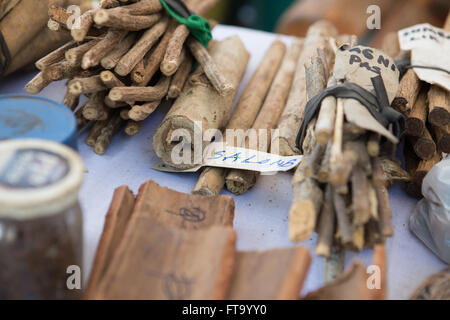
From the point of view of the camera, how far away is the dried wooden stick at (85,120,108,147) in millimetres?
2094

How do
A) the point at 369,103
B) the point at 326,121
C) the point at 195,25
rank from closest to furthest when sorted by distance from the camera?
the point at 326,121 < the point at 369,103 < the point at 195,25

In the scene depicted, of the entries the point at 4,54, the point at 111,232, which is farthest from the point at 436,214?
the point at 4,54

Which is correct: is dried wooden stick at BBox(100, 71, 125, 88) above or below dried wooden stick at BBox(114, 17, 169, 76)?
below

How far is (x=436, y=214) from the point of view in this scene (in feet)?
5.62

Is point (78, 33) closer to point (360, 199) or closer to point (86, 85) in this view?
point (86, 85)

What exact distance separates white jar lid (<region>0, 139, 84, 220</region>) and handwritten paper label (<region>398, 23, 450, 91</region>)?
1.67 m

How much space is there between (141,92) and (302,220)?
97 centimetres

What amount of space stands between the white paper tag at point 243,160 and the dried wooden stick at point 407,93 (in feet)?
1.66

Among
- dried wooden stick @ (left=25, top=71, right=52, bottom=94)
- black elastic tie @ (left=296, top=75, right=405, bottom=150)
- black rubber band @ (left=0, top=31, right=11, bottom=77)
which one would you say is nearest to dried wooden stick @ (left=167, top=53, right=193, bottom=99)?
dried wooden stick @ (left=25, top=71, right=52, bottom=94)

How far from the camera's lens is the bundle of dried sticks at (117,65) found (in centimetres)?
190

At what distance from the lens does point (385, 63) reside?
74.0 inches

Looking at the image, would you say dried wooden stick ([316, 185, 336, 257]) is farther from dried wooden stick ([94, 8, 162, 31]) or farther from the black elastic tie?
dried wooden stick ([94, 8, 162, 31])
